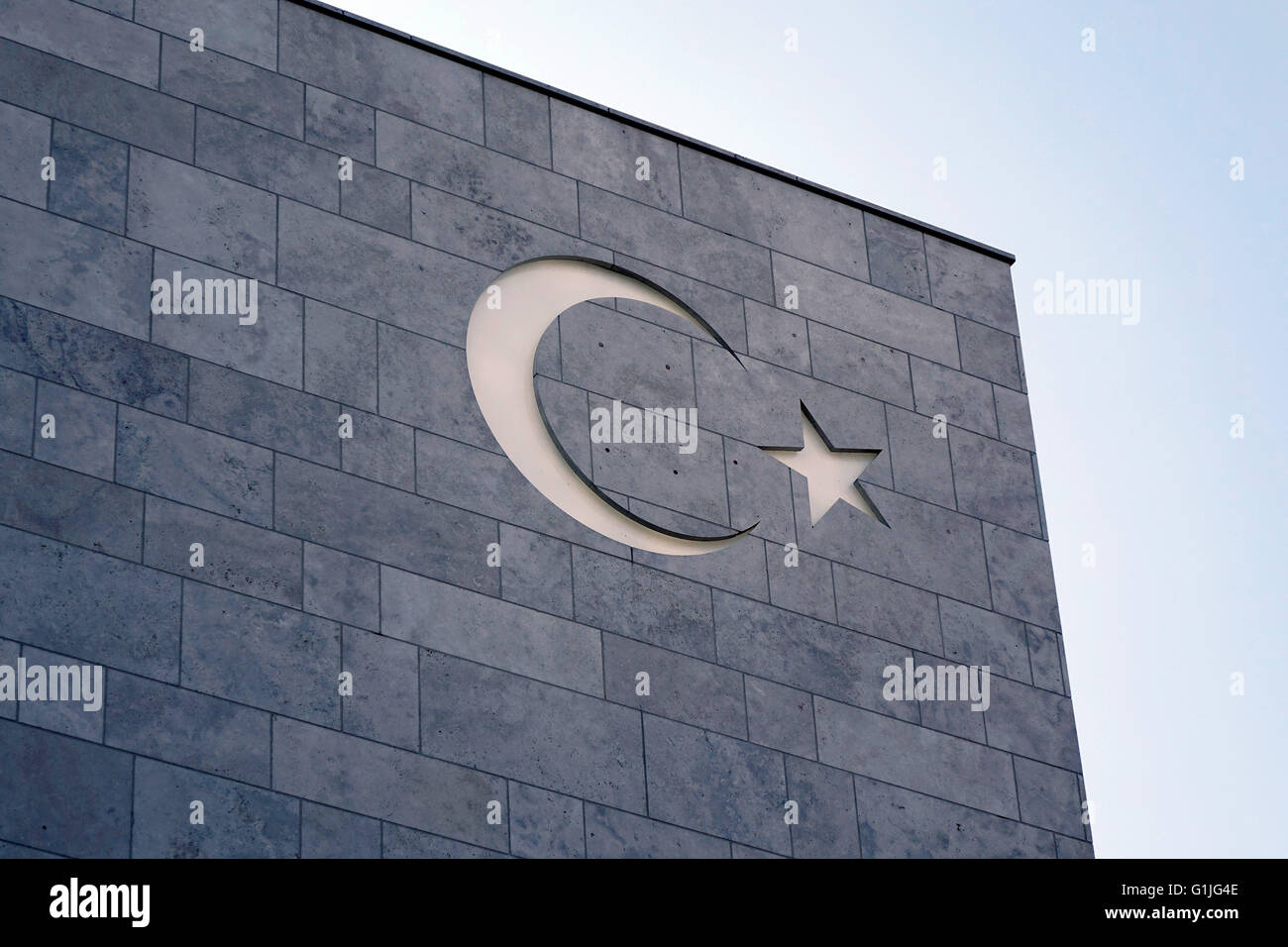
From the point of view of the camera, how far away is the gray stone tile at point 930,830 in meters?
16.1

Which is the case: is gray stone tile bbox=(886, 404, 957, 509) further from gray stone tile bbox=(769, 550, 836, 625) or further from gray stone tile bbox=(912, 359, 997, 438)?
gray stone tile bbox=(769, 550, 836, 625)

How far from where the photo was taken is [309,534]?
1478 cm

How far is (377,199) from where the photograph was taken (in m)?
16.5

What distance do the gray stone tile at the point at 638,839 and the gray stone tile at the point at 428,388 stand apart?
332cm

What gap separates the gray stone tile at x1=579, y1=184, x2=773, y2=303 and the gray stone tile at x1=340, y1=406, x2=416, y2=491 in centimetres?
307

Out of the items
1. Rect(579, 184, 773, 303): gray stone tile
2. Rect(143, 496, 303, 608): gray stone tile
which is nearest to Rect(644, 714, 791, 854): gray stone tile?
Rect(143, 496, 303, 608): gray stone tile

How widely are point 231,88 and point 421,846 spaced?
680cm

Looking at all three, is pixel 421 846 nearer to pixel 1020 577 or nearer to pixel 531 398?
pixel 531 398

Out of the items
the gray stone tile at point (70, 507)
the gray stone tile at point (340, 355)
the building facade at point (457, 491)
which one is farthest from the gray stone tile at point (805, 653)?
the gray stone tile at point (70, 507)

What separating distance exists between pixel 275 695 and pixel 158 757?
40.3 inches

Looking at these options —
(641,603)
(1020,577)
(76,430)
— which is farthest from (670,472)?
(76,430)

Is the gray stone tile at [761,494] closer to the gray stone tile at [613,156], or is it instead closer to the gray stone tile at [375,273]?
the gray stone tile at [613,156]

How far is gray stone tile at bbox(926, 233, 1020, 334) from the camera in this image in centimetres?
1944
